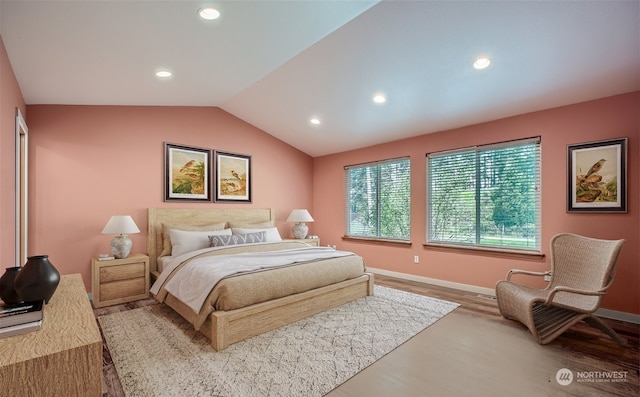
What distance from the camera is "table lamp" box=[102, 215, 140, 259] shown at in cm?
355

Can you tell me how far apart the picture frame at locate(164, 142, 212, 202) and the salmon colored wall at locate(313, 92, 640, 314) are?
8.76 ft

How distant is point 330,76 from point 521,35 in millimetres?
1850

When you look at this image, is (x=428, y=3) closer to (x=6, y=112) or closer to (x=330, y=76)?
(x=330, y=76)

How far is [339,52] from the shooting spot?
119 inches

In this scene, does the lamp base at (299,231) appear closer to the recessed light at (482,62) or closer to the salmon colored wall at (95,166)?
the salmon colored wall at (95,166)

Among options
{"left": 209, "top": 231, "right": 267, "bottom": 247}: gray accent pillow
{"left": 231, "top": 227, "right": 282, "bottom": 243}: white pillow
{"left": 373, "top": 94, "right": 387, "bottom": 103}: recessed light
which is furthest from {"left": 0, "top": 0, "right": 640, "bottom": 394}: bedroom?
{"left": 373, "top": 94, "right": 387, "bottom": 103}: recessed light

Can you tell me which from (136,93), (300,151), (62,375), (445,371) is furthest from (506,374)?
(300,151)

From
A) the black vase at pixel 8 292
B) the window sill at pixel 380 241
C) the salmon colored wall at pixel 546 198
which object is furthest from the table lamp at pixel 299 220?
the black vase at pixel 8 292

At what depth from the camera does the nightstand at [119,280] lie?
3.46 meters

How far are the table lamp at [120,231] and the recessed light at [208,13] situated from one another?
2.61 m

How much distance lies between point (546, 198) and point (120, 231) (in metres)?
5.09

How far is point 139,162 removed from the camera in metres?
4.16

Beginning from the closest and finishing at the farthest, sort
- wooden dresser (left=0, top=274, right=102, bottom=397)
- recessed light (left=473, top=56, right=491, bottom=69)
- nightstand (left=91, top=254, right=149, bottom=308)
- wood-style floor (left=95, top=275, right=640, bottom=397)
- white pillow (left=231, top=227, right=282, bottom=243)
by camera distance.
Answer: wooden dresser (left=0, top=274, right=102, bottom=397) → wood-style floor (left=95, top=275, right=640, bottom=397) → recessed light (left=473, top=56, right=491, bottom=69) → nightstand (left=91, top=254, right=149, bottom=308) → white pillow (left=231, top=227, right=282, bottom=243)

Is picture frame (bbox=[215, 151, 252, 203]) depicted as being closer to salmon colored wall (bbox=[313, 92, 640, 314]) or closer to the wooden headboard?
the wooden headboard
